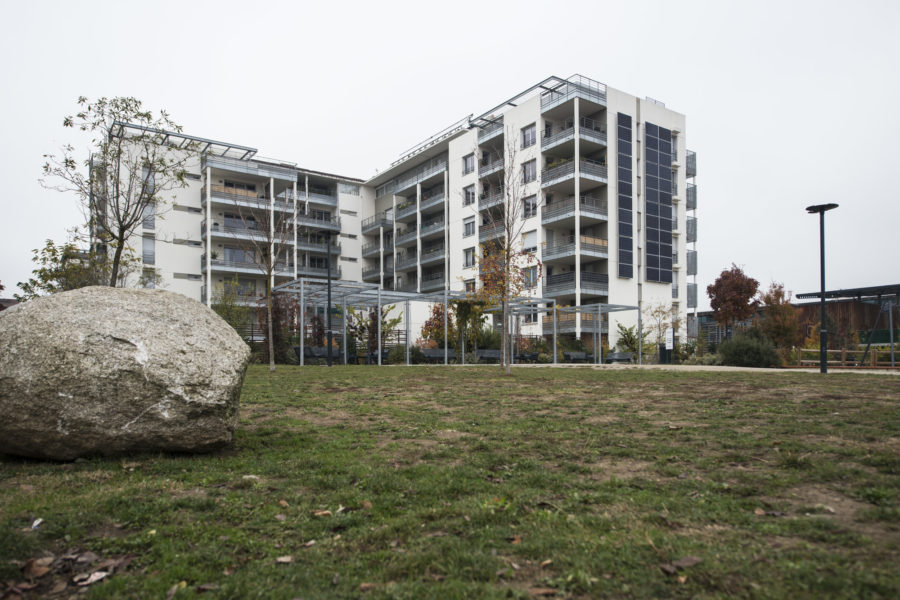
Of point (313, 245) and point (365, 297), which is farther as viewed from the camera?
point (313, 245)

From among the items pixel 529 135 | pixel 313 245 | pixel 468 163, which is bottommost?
pixel 313 245

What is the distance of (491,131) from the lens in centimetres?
4931

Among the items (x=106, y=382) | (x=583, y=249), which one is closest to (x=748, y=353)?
(x=583, y=249)

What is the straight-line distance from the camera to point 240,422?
7.34 metres

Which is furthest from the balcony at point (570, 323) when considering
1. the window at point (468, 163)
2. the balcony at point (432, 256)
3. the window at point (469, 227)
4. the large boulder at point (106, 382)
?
the large boulder at point (106, 382)

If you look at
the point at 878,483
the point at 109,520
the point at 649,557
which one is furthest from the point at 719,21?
the point at 109,520

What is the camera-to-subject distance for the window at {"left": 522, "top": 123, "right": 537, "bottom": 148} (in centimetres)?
4556

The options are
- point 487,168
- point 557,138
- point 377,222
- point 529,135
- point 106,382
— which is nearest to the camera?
point 106,382

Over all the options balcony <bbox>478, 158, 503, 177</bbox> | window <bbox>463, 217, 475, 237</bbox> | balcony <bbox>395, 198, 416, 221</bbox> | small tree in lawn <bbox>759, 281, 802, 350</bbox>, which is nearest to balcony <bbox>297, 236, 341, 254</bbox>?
balcony <bbox>395, 198, 416, 221</bbox>

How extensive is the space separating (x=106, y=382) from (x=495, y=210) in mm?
40184

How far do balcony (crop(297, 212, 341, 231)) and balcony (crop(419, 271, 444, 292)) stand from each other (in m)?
11.5

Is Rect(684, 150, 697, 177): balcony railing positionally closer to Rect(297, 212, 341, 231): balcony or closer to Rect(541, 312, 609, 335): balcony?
Rect(541, 312, 609, 335): balcony

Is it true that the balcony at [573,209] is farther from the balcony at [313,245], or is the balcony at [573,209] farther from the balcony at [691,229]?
the balcony at [313,245]

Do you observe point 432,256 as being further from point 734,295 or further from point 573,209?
point 734,295
